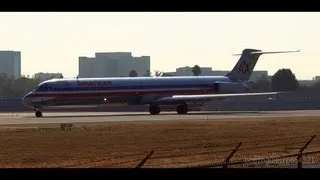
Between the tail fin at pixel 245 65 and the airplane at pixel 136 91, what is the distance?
0.71m

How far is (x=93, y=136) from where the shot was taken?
34562mm

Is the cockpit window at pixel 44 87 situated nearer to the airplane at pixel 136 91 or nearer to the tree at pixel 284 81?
the airplane at pixel 136 91

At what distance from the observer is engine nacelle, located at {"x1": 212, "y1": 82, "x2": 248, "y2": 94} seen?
7094 cm

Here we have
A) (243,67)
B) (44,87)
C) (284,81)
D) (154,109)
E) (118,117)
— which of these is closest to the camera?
(118,117)

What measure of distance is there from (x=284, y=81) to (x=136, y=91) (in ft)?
304

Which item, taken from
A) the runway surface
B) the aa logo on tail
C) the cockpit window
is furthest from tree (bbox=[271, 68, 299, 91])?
the cockpit window

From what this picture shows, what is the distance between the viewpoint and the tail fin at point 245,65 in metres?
75.8

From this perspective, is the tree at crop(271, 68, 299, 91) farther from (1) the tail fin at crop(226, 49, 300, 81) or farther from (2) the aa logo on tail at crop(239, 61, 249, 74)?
(2) the aa logo on tail at crop(239, 61, 249, 74)

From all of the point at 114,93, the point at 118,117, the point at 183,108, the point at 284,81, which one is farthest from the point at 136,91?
the point at 284,81

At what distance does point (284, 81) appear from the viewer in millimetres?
156000

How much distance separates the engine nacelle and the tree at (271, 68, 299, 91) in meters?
82.1

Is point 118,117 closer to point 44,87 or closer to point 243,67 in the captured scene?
point 44,87
